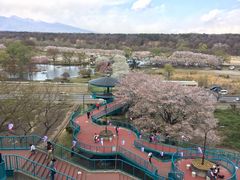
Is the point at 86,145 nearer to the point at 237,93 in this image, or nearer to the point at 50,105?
the point at 50,105

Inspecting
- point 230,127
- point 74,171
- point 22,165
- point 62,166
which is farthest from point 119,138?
point 230,127

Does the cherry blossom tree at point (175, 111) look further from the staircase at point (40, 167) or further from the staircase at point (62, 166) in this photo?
the staircase at point (40, 167)

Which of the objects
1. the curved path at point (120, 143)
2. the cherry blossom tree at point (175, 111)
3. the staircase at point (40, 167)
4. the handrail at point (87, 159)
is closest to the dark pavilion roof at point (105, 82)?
the curved path at point (120, 143)

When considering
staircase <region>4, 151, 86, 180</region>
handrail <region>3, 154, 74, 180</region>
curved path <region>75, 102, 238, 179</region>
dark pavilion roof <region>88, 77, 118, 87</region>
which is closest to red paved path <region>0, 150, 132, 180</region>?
staircase <region>4, 151, 86, 180</region>

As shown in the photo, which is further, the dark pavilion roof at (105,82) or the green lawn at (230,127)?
the dark pavilion roof at (105,82)

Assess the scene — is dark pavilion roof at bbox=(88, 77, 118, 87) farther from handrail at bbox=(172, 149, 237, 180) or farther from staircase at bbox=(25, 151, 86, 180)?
staircase at bbox=(25, 151, 86, 180)

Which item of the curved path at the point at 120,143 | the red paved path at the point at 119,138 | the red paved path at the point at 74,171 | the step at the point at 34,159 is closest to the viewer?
the step at the point at 34,159

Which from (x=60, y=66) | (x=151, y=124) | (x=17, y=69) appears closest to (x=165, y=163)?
(x=151, y=124)

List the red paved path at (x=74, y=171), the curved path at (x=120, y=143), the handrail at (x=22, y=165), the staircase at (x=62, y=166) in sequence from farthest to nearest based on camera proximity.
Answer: the curved path at (x=120, y=143) < the red paved path at (x=74, y=171) < the staircase at (x=62, y=166) < the handrail at (x=22, y=165)

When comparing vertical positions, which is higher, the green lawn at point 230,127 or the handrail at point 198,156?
the handrail at point 198,156
